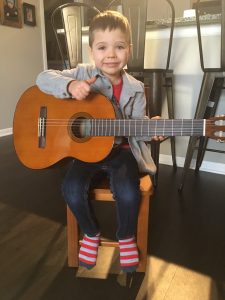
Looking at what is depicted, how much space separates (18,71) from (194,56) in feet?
7.56

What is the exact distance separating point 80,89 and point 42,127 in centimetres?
23

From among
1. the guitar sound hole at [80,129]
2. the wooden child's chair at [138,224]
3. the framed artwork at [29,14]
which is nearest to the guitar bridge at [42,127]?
the guitar sound hole at [80,129]

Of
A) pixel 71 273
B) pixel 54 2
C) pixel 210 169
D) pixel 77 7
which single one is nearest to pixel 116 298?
pixel 71 273

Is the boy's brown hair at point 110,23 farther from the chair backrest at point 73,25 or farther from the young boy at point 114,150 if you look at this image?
the chair backrest at point 73,25

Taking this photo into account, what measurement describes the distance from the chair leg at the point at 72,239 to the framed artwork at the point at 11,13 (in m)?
2.84

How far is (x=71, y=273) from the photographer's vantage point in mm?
1108

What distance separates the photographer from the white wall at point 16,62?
3291 mm

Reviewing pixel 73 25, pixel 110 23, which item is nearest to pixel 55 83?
pixel 110 23

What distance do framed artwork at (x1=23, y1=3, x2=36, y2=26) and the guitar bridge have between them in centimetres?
284

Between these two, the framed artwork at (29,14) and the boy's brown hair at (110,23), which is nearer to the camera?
the boy's brown hair at (110,23)

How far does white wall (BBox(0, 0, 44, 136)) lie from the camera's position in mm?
3291

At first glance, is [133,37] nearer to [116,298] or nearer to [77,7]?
[77,7]

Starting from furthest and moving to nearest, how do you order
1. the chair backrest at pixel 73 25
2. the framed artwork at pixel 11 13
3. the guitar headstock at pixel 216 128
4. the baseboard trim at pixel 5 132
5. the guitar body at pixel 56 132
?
the baseboard trim at pixel 5 132 → the framed artwork at pixel 11 13 → the chair backrest at pixel 73 25 → the guitar body at pixel 56 132 → the guitar headstock at pixel 216 128

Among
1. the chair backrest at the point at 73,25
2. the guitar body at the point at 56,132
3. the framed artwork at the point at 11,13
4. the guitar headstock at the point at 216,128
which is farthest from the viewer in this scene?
the framed artwork at the point at 11,13
